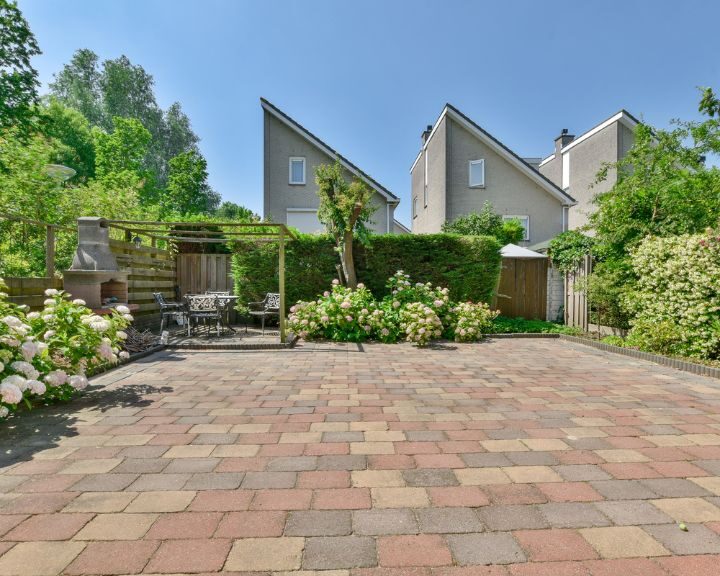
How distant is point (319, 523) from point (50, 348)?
3463mm

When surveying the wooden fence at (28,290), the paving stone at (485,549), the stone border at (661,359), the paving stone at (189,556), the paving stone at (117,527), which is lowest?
the paving stone at (117,527)

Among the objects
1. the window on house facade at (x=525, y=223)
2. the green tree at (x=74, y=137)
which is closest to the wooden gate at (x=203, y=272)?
the window on house facade at (x=525, y=223)

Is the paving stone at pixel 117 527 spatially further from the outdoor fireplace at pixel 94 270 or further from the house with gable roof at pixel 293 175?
the house with gable roof at pixel 293 175

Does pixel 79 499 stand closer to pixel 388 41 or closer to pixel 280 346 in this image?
pixel 280 346

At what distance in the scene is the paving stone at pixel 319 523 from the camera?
68.7 inches

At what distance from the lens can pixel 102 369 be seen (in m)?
5.00

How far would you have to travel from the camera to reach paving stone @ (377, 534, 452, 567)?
1.55m

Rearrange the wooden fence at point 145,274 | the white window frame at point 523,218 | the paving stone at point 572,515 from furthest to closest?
the white window frame at point 523,218 → the wooden fence at point 145,274 → the paving stone at point 572,515

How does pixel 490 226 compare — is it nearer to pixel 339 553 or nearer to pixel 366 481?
pixel 366 481

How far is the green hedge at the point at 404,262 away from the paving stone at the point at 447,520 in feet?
24.4

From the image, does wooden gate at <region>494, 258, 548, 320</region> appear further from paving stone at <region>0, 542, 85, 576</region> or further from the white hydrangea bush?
paving stone at <region>0, 542, 85, 576</region>

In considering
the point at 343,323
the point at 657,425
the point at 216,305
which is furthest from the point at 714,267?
the point at 216,305

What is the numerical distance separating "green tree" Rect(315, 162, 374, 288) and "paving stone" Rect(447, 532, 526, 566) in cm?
730

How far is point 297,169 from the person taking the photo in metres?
16.4
